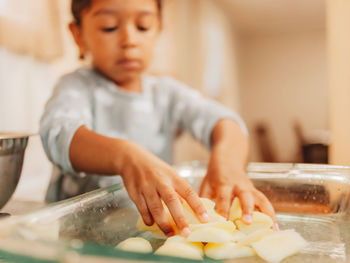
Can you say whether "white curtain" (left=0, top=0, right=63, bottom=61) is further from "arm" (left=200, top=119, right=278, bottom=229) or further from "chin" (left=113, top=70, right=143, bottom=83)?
"arm" (left=200, top=119, right=278, bottom=229)

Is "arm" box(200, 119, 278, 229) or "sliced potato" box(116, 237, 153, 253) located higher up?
"arm" box(200, 119, 278, 229)

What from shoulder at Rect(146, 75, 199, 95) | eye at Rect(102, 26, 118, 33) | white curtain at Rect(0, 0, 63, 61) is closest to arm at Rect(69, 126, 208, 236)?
eye at Rect(102, 26, 118, 33)

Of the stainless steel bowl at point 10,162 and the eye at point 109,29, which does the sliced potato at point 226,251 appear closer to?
the stainless steel bowl at point 10,162

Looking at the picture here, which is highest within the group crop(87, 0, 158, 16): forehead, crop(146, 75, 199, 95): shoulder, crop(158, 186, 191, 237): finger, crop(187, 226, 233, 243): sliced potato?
crop(87, 0, 158, 16): forehead

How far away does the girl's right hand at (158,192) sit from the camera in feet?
1.00

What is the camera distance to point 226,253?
0.29 m

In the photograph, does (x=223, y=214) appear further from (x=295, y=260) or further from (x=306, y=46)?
(x=306, y=46)

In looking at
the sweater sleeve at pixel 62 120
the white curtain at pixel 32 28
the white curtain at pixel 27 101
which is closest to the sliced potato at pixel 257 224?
the sweater sleeve at pixel 62 120

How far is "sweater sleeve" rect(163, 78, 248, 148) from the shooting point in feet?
2.06

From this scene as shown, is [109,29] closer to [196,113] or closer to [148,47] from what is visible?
[148,47]

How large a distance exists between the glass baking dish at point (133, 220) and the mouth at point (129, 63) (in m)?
0.18

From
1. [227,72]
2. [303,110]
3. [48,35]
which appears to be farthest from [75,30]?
[303,110]

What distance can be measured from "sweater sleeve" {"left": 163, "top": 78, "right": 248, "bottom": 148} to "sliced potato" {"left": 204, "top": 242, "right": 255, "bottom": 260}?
342 mm

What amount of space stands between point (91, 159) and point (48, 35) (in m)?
0.96
